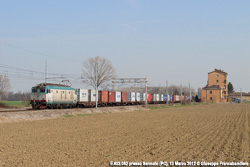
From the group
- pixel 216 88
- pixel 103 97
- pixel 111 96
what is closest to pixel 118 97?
pixel 111 96

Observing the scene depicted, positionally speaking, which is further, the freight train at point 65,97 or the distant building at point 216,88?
the distant building at point 216,88

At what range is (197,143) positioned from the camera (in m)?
13.1

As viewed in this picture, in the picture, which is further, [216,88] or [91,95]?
[216,88]

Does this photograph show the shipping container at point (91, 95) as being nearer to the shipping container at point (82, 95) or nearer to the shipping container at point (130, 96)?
the shipping container at point (82, 95)

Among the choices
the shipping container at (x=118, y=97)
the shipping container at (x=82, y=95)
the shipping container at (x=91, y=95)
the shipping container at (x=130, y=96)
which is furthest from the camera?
the shipping container at (x=130, y=96)

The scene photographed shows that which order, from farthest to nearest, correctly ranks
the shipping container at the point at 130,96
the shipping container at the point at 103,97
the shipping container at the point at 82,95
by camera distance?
1. the shipping container at the point at 130,96
2. the shipping container at the point at 103,97
3. the shipping container at the point at 82,95

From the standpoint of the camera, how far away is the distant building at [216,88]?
390 feet

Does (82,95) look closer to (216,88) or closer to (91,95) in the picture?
(91,95)

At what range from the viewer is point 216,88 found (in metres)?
118

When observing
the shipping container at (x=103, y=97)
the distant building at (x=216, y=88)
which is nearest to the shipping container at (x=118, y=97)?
the shipping container at (x=103, y=97)

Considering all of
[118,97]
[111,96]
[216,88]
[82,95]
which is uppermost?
[216,88]

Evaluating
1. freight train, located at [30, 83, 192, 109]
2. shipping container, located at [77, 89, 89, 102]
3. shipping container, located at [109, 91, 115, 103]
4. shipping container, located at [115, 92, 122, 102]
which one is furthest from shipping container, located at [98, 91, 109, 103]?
shipping container, located at [115, 92, 122, 102]

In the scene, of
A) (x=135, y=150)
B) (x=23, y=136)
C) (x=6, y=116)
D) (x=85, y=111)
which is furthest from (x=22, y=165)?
(x=85, y=111)

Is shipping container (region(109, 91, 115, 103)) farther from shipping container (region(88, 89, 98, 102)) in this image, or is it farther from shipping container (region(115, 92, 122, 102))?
shipping container (region(88, 89, 98, 102))
